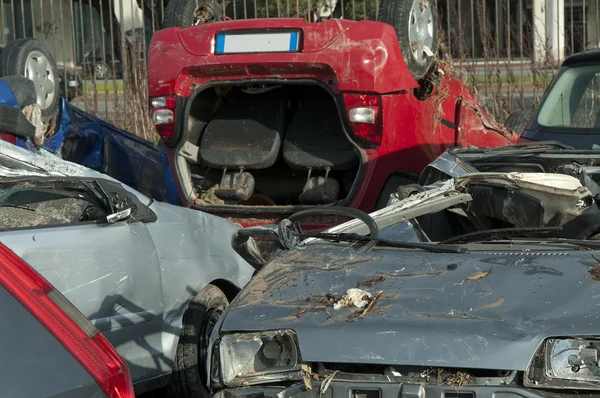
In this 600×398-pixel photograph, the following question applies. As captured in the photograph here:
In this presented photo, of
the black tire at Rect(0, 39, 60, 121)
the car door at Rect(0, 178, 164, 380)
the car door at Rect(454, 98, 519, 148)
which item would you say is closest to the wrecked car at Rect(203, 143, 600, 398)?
the car door at Rect(0, 178, 164, 380)

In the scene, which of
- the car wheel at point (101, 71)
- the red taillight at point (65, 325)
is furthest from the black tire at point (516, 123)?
the red taillight at point (65, 325)

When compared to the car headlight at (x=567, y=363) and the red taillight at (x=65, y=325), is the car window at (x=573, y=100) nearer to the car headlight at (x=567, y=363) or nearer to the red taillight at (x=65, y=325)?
the car headlight at (x=567, y=363)

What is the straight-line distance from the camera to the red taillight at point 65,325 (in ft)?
8.59

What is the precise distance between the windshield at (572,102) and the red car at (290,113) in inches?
38.2

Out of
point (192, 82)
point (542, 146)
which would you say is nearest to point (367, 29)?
point (192, 82)

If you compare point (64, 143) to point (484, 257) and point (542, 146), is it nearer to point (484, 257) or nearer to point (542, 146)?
point (542, 146)

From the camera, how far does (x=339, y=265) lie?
12.8 feet

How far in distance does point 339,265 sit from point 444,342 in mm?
806

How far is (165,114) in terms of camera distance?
7.46 meters

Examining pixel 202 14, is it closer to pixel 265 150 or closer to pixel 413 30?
pixel 265 150

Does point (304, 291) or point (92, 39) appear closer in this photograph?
point (304, 291)

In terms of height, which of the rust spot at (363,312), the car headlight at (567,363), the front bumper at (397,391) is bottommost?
the front bumper at (397,391)

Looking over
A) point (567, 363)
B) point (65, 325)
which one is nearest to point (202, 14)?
point (567, 363)

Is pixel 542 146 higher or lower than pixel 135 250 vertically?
higher
